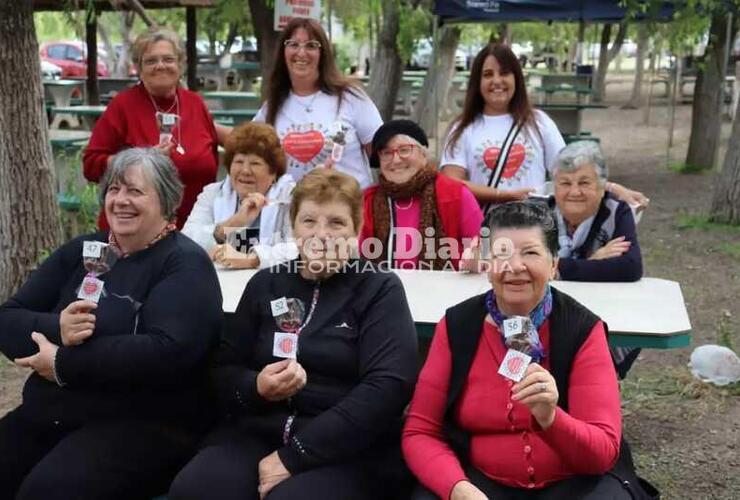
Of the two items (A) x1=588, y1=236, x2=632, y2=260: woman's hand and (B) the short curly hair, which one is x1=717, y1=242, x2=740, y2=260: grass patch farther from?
(B) the short curly hair

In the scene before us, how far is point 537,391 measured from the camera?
2.44m

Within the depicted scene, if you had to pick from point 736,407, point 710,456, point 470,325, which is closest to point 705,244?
point 736,407


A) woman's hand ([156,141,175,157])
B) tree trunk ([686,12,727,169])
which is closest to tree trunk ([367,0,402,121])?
tree trunk ([686,12,727,169])

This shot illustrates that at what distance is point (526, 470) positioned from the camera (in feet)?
9.02

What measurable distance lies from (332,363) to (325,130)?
1.96 meters

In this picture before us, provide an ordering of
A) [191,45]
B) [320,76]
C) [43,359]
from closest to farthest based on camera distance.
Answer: [43,359]
[320,76]
[191,45]

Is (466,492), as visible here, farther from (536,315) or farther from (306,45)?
(306,45)

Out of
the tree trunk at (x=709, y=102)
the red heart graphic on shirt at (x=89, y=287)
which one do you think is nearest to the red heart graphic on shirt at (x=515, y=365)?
the red heart graphic on shirt at (x=89, y=287)

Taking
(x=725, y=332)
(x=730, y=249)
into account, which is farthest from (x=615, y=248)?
(x=730, y=249)

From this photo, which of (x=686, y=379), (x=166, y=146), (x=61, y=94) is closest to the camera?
(x=166, y=146)

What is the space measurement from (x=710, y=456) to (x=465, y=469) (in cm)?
217

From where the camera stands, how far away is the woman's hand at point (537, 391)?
2443 mm

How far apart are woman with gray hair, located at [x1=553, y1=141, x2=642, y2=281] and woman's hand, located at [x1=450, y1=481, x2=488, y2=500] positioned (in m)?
1.44

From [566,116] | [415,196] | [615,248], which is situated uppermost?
[415,196]
